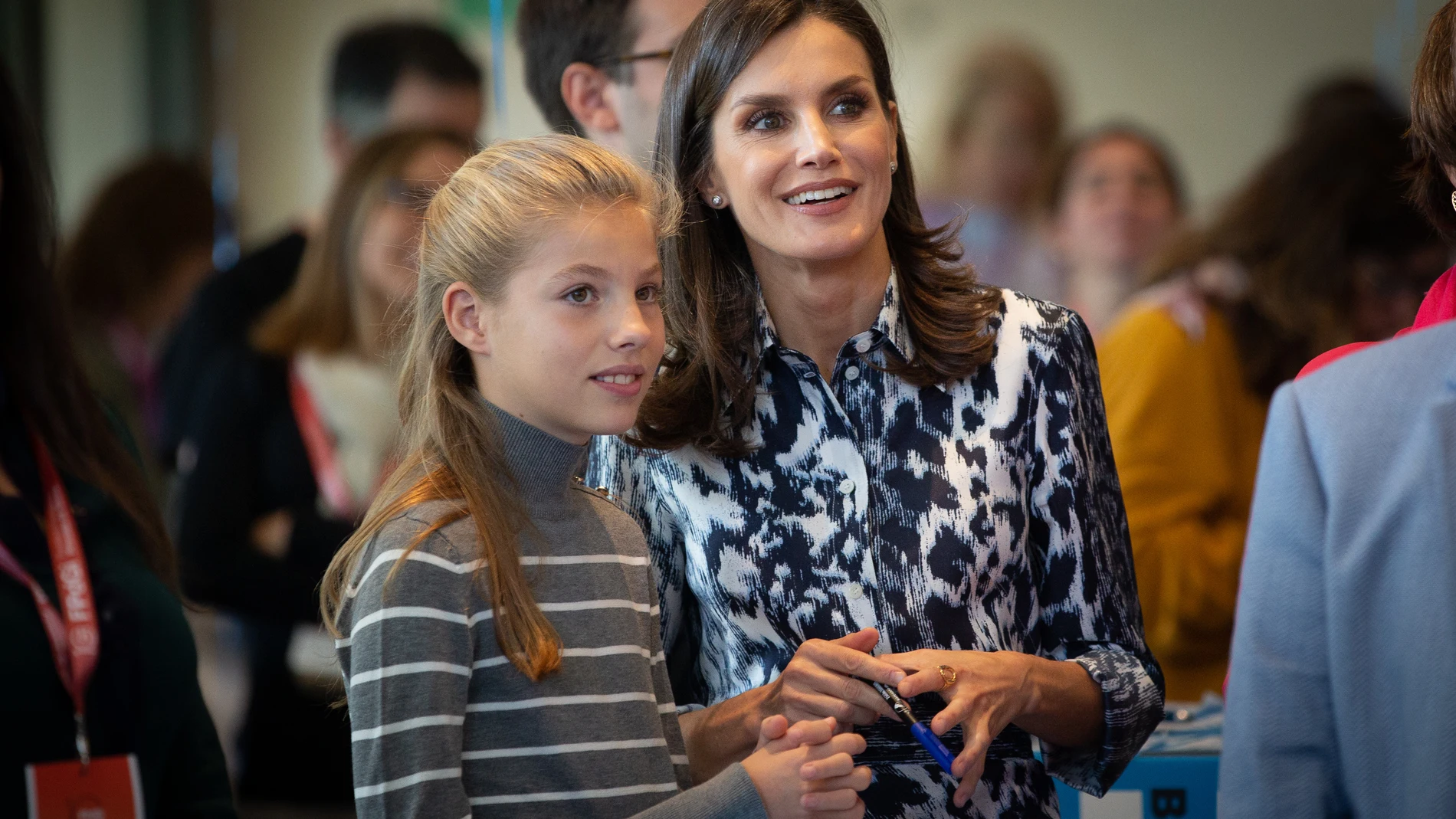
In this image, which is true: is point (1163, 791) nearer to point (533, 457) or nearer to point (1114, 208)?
point (533, 457)

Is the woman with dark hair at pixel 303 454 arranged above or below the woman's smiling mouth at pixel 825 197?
below

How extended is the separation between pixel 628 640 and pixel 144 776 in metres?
0.68

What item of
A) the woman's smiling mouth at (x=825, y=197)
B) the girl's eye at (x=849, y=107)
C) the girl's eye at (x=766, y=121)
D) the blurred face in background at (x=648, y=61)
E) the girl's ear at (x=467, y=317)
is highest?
the blurred face in background at (x=648, y=61)

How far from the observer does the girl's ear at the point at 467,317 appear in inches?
60.3

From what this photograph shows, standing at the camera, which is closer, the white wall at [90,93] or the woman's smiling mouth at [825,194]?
→ the woman's smiling mouth at [825,194]

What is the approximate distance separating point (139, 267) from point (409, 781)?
377cm

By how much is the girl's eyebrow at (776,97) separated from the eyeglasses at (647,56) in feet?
1.94

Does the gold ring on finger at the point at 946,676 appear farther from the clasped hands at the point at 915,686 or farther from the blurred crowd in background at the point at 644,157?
the blurred crowd in background at the point at 644,157

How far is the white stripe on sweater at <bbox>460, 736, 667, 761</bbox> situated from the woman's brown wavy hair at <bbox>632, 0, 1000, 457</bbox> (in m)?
0.39

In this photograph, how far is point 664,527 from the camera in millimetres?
1753

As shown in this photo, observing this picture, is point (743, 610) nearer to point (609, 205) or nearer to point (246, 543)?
point (609, 205)

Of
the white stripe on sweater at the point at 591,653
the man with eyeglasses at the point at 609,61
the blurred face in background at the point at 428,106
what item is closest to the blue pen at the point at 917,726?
the white stripe on sweater at the point at 591,653

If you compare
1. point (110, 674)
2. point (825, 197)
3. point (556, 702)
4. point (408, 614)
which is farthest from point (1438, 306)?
point (110, 674)

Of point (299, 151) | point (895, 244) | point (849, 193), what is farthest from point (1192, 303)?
point (299, 151)
